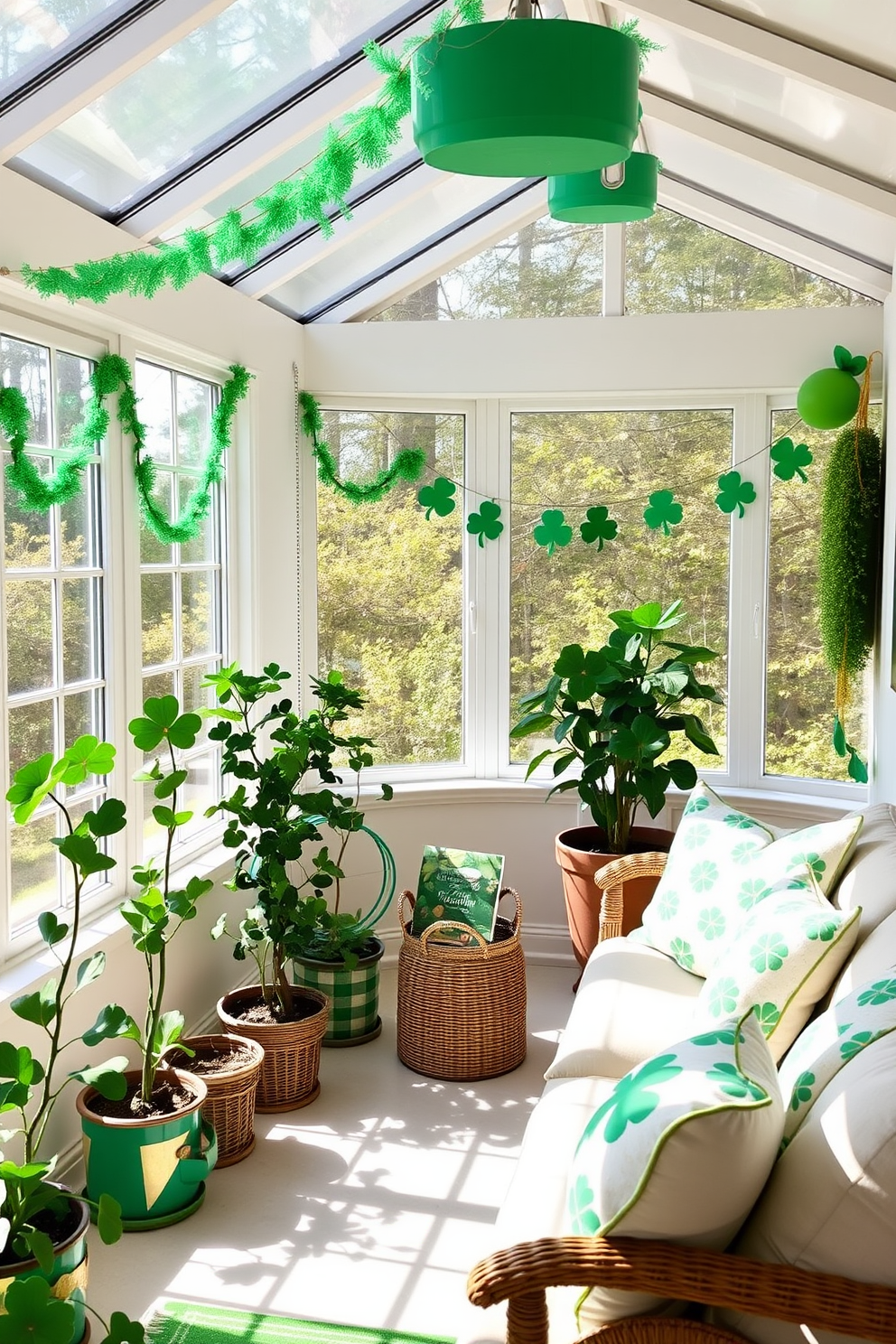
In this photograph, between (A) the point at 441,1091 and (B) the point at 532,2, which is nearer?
(B) the point at 532,2

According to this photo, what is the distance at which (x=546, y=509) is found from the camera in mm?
4953

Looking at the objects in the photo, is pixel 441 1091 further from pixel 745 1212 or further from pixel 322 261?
pixel 322 261

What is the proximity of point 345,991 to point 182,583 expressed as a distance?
4.68 ft

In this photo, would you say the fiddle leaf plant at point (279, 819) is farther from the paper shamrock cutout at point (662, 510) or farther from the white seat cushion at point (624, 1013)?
the paper shamrock cutout at point (662, 510)

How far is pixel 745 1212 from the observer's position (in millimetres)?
1686

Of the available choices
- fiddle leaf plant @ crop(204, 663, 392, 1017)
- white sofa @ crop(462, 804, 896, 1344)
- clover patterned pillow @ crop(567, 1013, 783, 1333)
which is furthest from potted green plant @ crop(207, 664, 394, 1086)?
clover patterned pillow @ crop(567, 1013, 783, 1333)

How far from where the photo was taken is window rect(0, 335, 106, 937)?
303 centimetres

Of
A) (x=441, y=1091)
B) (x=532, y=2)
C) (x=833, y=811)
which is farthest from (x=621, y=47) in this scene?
(x=833, y=811)

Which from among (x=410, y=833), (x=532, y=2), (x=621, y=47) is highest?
(x=532, y=2)

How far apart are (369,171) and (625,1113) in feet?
10.6

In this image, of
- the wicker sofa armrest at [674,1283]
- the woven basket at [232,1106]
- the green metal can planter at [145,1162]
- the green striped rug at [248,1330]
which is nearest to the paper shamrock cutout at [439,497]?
the woven basket at [232,1106]

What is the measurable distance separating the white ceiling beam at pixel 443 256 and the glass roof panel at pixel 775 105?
2.97ft

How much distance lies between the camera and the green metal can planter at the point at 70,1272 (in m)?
2.24

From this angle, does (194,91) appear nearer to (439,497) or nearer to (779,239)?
(439,497)
